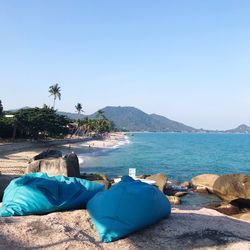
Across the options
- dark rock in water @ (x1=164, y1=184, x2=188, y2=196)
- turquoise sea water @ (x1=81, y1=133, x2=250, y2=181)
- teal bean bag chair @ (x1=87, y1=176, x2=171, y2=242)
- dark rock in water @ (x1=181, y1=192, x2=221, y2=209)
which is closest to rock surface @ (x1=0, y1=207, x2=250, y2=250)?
teal bean bag chair @ (x1=87, y1=176, x2=171, y2=242)

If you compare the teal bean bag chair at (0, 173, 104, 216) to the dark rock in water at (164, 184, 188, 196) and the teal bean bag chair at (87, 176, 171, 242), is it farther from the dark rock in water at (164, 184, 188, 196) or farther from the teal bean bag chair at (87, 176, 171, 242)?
the dark rock in water at (164, 184, 188, 196)

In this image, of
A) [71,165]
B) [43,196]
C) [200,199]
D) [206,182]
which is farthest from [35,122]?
[43,196]

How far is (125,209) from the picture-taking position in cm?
625

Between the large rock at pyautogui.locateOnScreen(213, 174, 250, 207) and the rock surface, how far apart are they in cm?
1118

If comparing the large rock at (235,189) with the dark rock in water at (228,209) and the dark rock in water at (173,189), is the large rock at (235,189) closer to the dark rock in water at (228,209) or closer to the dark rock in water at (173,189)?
the dark rock in water at (228,209)

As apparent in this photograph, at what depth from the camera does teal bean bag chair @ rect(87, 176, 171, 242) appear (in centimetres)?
603

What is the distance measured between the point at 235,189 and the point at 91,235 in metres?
13.6

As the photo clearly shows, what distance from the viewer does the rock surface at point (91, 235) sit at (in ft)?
18.0

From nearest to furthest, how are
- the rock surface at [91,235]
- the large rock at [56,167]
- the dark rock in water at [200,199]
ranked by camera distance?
the rock surface at [91,235], the large rock at [56,167], the dark rock in water at [200,199]

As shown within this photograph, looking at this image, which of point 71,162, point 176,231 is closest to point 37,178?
point 176,231

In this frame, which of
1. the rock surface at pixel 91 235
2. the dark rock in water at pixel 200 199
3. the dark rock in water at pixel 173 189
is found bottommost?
the dark rock in water at pixel 200 199

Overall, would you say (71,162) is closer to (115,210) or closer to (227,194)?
(227,194)

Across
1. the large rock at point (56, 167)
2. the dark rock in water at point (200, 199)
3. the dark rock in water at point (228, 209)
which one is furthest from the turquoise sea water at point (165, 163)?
the large rock at point (56, 167)

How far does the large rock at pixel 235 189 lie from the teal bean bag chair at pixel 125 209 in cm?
1159
